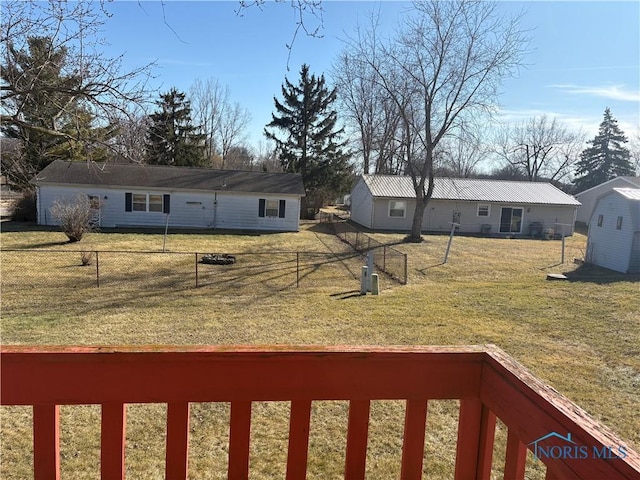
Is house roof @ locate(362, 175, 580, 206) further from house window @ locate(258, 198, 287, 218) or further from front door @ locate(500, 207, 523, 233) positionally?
house window @ locate(258, 198, 287, 218)

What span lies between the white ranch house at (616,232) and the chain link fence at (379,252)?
327 inches

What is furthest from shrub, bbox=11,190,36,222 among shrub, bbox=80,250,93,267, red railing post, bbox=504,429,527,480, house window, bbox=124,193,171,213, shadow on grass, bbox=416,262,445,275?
red railing post, bbox=504,429,527,480

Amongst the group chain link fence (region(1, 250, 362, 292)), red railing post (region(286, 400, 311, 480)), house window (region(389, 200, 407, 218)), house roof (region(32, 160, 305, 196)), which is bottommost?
chain link fence (region(1, 250, 362, 292))

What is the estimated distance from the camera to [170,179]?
87.0ft

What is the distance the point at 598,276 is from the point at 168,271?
15.1 meters

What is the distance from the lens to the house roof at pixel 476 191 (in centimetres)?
3091

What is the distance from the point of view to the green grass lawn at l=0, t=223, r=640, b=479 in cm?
427

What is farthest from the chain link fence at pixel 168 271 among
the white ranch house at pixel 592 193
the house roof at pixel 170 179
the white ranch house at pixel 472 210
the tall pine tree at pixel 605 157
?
the tall pine tree at pixel 605 157

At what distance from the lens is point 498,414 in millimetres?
1471

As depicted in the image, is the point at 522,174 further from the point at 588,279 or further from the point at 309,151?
the point at 588,279

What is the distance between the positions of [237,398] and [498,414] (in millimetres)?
905

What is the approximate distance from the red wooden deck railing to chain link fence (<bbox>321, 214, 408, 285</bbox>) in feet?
36.6

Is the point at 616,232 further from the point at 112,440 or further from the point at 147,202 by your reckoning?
the point at 147,202

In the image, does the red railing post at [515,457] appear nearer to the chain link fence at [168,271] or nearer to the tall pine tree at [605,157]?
the chain link fence at [168,271]
